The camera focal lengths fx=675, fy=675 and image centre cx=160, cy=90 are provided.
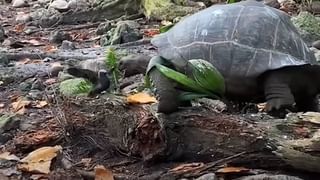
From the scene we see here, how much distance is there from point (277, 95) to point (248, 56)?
0.79 ft

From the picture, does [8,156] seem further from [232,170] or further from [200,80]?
[232,170]

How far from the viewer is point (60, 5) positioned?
9.54 metres

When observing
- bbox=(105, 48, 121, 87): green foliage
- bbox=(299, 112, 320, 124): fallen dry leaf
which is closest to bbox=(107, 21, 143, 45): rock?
bbox=(105, 48, 121, 87): green foliage

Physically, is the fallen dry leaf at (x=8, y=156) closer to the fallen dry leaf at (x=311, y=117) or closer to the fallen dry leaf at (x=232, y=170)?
the fallen dry leaf at (x=232, y=170)

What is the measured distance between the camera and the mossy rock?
169 inches

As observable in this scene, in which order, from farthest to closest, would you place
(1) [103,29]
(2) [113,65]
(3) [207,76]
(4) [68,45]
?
(1) [103,29] → (4) [68,45] → (2) [113,65] → (3) [207,76]

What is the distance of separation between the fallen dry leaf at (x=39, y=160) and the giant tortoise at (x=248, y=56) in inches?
24.6

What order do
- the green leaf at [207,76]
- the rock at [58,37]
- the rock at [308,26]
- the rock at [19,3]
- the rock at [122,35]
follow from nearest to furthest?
1. the green leaf at [207,76]
2. the rock at [308,26]
3. the rock at [122,35]
4. the rock at [58,37]
5. the rock at [19,3]

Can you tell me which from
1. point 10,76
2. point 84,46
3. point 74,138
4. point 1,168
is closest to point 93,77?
point 74,138

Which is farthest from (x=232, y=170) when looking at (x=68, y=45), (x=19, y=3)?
(x=19, y=3)

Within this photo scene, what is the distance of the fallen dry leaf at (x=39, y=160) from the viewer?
11.1 ft

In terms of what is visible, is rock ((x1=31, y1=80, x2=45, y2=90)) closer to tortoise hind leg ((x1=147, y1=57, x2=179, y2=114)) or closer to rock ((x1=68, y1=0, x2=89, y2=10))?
tortoise hind leg ((x1=147, y1=57, x2=179, y2=114))

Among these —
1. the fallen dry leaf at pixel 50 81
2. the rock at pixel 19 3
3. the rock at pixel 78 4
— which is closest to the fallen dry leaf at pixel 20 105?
the fallen dry leaf at pixel 50 81

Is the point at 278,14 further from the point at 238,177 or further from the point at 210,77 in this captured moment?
the point at 238,177
